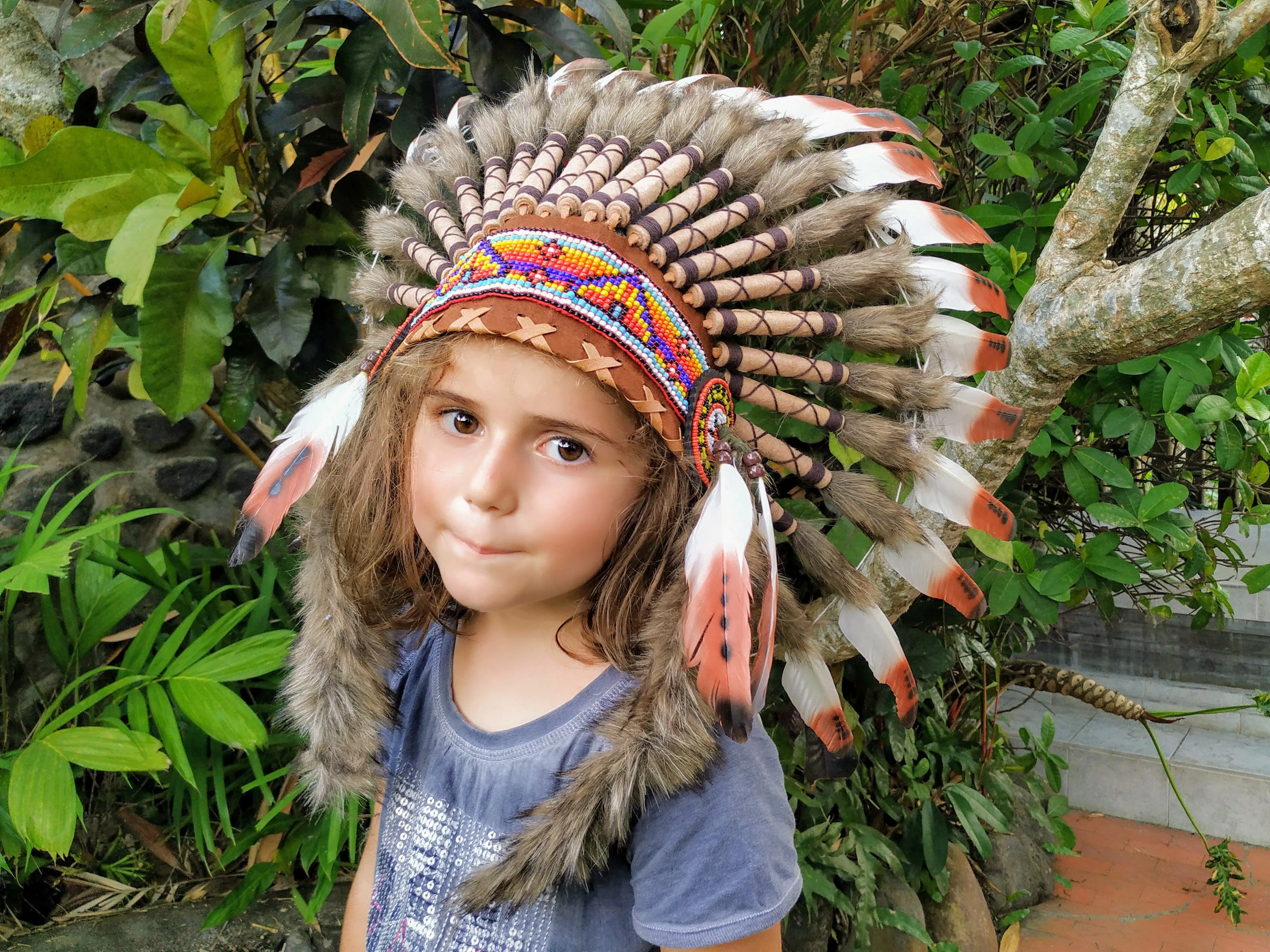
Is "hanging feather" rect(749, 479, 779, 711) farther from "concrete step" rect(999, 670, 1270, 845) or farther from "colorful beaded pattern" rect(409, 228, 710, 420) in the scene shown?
"concrete step" rect(999, 670, 1270, 845)

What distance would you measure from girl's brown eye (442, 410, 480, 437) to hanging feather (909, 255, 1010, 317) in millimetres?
516

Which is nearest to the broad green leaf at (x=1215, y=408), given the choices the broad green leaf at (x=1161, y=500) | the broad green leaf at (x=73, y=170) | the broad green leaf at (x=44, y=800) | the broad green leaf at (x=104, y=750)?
the broad green leaf at (x=1161, y=500)

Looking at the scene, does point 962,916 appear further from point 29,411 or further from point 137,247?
point 29,411

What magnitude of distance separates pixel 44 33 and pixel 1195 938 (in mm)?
3451

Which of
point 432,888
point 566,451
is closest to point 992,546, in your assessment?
point 566,451

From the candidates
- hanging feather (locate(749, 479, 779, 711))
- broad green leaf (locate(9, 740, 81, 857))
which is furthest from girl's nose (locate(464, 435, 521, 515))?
broad green leaf (locate(9, 740, 81, 857))

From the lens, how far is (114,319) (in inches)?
65.4

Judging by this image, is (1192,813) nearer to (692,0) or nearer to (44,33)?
(692,0)

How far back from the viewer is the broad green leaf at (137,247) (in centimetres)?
123

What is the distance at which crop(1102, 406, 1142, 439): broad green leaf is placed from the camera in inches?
67.7

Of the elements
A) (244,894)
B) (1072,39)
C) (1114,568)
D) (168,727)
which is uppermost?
(1072,39)

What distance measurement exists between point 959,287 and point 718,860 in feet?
2.20

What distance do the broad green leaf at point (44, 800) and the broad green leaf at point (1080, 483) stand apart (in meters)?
1.93

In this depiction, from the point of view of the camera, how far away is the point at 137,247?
4.14 feet
